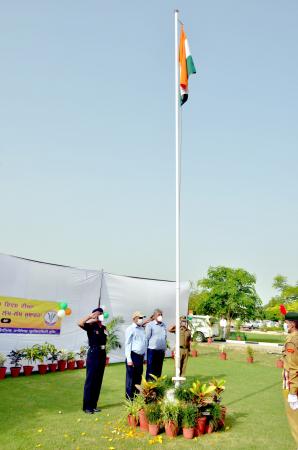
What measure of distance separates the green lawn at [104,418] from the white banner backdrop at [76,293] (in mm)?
1303

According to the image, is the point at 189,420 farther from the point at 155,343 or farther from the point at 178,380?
the point at 155,343

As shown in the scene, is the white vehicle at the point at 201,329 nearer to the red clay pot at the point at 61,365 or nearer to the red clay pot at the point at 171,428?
the red clay pot at the point at 61,365

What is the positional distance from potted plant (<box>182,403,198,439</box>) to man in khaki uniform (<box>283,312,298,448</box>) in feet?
4.64

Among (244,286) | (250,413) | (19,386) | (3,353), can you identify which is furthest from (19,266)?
(244,286)

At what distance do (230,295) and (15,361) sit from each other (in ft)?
64.7

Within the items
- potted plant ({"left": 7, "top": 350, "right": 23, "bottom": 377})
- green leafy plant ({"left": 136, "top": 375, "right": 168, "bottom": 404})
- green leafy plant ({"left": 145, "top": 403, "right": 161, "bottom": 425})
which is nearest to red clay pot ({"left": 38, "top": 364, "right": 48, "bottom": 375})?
potted plant ({"left": 7, "top": 350, "right": 23, "bottom": 377})

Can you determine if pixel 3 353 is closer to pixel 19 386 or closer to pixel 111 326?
pixel 19 386

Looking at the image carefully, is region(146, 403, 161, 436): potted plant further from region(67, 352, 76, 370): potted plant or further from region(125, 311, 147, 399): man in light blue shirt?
region(67, 352, 76, 370): potted plant

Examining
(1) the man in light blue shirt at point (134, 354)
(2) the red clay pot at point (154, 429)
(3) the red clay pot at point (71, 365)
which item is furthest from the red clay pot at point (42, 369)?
(2) the red clay pot at point (154, 429)

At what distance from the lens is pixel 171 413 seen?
19.2 feet

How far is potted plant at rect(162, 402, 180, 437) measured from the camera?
5.77 metres

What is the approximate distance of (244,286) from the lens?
28844mm

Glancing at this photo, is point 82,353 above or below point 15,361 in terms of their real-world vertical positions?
above

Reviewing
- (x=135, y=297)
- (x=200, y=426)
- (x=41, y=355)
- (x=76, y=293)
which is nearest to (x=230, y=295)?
(x=135, y=297)
